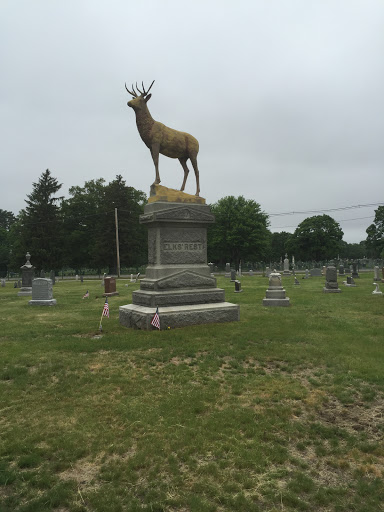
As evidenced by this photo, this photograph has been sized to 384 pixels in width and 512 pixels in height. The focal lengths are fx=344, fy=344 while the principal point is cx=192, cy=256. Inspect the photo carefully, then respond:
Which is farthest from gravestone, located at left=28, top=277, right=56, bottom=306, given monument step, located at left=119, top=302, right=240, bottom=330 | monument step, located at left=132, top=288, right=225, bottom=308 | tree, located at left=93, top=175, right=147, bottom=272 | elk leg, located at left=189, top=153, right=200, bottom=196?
tree, located at left=93, top=175, right=147, bottom=272

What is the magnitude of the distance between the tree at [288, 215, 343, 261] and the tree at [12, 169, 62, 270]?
167 ft

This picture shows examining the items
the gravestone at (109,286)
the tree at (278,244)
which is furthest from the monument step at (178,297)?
the tree at (278,244)

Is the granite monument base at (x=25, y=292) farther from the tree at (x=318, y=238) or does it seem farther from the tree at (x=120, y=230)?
the tree at (x=318, y=238)

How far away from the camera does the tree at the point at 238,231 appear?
55.5 metres

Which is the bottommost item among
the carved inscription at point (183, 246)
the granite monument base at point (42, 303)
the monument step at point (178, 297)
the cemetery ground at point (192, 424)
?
the cemetery ground at point (192, 424)

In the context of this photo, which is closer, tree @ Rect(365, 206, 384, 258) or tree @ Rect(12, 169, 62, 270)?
tree @ Rect(12, 169, 62, 270)

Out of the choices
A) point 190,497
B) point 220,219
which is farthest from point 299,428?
point 220,219

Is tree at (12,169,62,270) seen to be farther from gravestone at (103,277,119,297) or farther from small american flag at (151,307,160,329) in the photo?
small american flag at (151,307,160,329)

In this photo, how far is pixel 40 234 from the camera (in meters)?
47.6

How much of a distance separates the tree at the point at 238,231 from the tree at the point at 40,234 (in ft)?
78.9

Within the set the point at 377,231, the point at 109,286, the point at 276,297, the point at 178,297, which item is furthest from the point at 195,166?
the point at 377,231

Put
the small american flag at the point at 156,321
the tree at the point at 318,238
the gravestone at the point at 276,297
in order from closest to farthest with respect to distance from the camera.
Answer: the small american flag at the point at 156,321, the gravestone at the point at 276,297, the tree at the point at 318,238

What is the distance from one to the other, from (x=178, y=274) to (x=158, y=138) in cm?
405

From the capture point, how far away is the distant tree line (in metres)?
47.8
